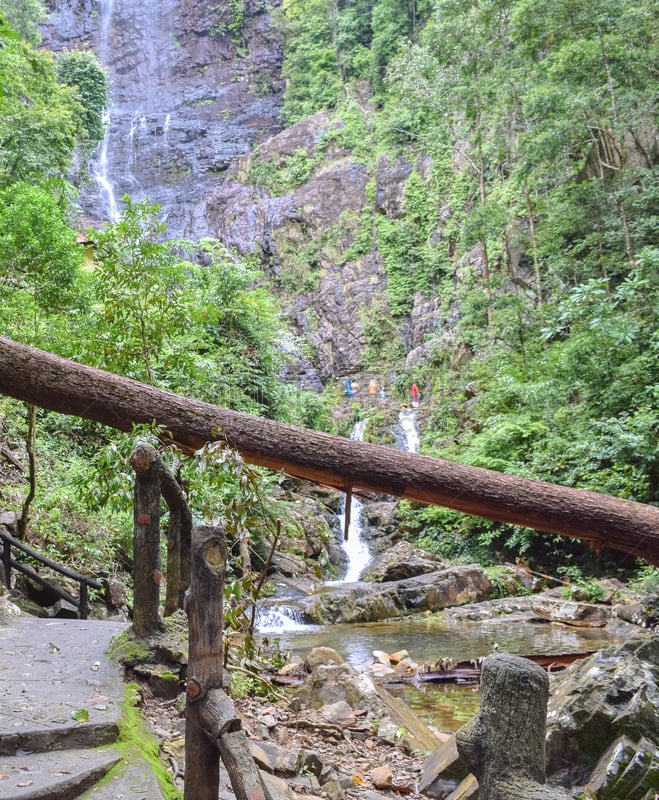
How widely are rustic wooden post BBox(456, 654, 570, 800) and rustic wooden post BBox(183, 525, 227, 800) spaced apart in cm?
113

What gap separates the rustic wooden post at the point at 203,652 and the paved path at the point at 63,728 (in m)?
0.39

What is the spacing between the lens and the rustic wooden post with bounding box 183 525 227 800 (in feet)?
8.24

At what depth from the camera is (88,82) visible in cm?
2898

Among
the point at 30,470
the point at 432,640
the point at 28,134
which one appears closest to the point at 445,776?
the point at 30,470

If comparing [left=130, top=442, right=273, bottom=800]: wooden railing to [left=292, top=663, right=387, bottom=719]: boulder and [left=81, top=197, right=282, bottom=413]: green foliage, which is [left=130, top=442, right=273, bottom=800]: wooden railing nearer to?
[left=292, top=663, right=387, bottom=719]: boulder

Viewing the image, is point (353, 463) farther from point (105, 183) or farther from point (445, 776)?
point (105, 183)

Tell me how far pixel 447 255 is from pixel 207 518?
86.9 ft

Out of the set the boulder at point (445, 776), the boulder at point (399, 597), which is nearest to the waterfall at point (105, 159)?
the boulder at point (399, 597)

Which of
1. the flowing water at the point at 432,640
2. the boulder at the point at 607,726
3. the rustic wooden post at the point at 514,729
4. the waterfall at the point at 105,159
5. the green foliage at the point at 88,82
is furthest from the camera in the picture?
the waterfall at the point at 105,159

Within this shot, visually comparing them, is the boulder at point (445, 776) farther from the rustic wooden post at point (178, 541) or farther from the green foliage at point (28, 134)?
the green foliage at point (28, 134)

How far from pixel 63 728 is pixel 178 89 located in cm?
4712

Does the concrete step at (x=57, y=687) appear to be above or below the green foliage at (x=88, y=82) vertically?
below

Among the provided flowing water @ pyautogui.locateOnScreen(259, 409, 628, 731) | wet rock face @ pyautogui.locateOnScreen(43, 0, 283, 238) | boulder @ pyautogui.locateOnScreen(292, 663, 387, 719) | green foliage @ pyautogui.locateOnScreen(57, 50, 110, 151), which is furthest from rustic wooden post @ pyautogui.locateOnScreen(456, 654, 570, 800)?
wet rock face @ pyautogui.locateOnScreen(43, 0, 283, 238)

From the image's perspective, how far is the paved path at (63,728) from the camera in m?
2.71
